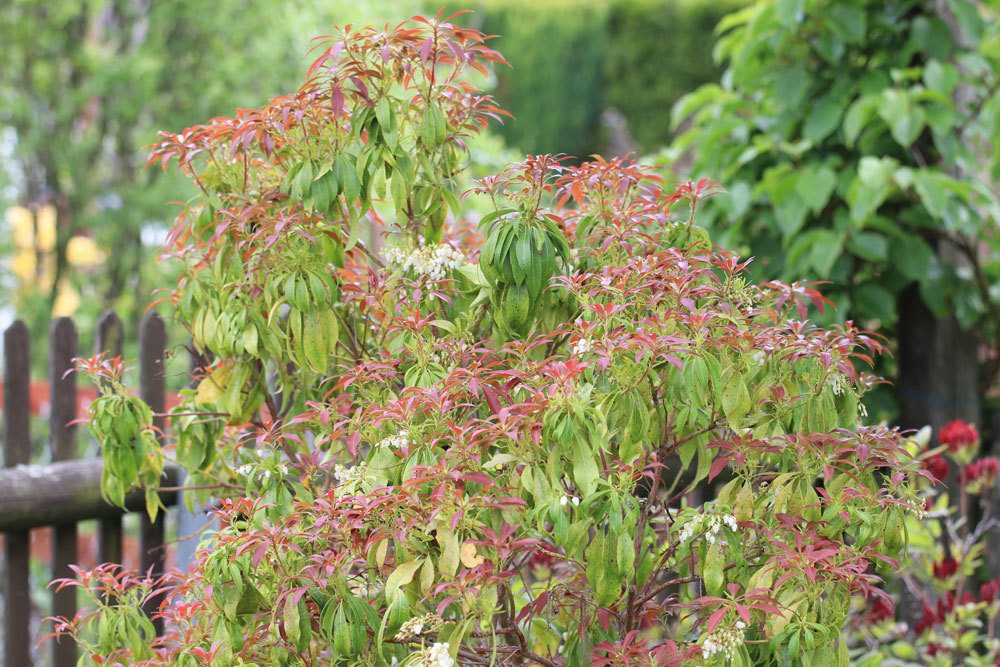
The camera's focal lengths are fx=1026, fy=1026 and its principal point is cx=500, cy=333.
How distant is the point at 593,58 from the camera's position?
11.7 m

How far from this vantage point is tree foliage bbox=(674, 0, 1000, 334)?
3121 millimetres

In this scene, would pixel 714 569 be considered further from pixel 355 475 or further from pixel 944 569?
pixel 944 569

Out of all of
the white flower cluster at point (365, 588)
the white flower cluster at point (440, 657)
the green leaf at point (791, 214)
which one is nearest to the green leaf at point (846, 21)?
the green leaf at point (791, 214)

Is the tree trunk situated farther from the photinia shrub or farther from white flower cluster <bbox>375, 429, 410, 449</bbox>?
white flower cluster <bbox>375, 429, 410, 449</bbox>

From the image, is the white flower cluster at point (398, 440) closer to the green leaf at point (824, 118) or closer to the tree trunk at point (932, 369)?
the green leaf at point (824, 118)

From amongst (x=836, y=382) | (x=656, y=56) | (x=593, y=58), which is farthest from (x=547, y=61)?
(x=836, y=382)

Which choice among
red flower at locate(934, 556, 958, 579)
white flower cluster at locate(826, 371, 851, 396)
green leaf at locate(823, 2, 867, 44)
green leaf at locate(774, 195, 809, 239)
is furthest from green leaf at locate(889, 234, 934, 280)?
white flower cluster at locate(826, 371, 851, 396)

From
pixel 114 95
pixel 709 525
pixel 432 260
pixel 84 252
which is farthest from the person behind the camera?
pixel 84 252

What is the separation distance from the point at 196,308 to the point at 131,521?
10.6 feet

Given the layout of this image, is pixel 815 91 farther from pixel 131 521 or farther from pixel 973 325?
pixel 131 521

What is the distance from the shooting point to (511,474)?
1479mm

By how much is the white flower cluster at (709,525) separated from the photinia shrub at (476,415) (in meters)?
0.01

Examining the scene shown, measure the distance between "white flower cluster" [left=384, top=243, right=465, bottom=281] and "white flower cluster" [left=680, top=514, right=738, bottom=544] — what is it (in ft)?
1.82

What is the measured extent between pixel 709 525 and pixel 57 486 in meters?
1.61
